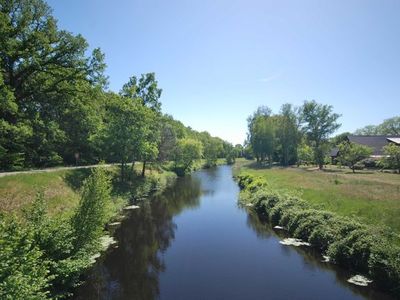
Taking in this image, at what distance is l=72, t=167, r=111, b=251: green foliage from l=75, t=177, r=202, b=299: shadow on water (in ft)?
7.45

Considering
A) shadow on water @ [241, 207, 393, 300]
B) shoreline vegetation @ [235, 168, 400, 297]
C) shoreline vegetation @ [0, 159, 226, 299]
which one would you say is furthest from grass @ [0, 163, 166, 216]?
shoreline vegetation @ [235, 168, 400, 297]

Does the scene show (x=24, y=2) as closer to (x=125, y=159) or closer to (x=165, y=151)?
(x=125, y=159)

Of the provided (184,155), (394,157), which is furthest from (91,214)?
(184,155)

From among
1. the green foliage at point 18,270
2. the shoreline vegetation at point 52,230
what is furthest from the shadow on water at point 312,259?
the green foliage at point 18,270

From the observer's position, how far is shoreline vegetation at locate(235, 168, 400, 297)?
48.8 ft

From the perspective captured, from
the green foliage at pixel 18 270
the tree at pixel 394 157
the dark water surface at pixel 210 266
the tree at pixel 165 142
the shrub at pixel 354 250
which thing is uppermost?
the tree at pixel 165 142

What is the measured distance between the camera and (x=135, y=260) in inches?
808

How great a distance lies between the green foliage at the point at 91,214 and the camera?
16.8 m

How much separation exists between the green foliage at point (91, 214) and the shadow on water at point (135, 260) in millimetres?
2271

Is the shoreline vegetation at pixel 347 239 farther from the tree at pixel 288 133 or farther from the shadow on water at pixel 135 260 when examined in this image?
the tree at pixel 288 133

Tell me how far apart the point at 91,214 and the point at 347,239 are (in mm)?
16020

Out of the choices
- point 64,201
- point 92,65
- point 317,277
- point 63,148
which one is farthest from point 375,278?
point 63,148

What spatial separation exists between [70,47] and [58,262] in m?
24.2

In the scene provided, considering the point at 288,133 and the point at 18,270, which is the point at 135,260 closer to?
the point at 18,270
